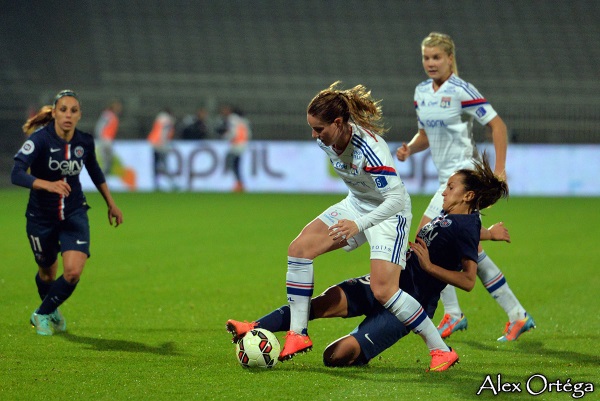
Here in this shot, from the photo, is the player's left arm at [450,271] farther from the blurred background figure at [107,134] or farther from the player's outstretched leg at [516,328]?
the blurred background figure at [107,134]

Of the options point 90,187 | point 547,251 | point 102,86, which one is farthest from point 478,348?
point 102,86

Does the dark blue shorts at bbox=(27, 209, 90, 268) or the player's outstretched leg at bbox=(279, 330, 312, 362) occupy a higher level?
the dark blue shorts at bbox=(27, 209, 90, 268)

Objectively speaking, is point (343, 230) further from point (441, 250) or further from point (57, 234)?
point (57, 234)

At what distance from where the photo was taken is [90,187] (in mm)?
22875

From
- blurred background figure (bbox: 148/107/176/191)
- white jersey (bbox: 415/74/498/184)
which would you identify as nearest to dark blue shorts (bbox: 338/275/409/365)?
white jersey (bbox: 415/74/498/184)

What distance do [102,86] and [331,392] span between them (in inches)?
952

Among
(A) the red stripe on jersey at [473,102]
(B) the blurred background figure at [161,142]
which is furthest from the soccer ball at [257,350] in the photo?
(B) the blurred background figure at [161,142]

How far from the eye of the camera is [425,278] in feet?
19.5

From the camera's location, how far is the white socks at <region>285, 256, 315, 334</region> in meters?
5.79

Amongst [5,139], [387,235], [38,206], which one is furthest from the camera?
[5,139]

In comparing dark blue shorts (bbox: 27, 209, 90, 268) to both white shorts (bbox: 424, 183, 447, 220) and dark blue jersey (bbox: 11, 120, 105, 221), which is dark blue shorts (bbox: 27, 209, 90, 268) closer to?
dark blue jersey (bbox: 11, 120, 105, 221)

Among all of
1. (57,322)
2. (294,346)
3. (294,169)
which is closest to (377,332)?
(294,346)

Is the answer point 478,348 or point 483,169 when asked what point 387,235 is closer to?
point 483,169

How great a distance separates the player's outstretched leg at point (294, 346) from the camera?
5.65 metres
